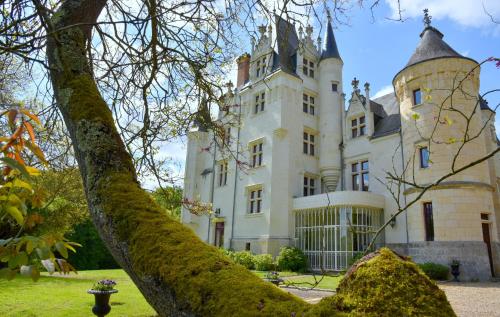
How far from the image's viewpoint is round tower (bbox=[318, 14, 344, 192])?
23062 millimetres

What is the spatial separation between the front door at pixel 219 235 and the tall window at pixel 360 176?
9360mm

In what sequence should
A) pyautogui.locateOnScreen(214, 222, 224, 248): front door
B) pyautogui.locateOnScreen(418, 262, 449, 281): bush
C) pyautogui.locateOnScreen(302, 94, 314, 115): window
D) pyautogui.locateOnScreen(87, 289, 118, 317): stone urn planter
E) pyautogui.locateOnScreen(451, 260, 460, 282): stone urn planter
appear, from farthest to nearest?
pyautogui.locateOnScreen(214, 222, 224, 248): front door, pyautogui.locateOnScreen(302, 94, 314, 115): window, pyautogui.locateOnScreen(451, 260, 460, 282): stone urn planter, pyautogui.locateOnScreen(418, 262, 449, 281): bush, pyautogui.locateOnScreen(87, 289, 118, 317): stone urn planter

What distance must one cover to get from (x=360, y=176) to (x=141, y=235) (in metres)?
21.1

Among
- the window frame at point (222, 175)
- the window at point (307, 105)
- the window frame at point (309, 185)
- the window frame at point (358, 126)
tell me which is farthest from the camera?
the window frame at point (222, 175)

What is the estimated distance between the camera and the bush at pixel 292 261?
19641 millimetres

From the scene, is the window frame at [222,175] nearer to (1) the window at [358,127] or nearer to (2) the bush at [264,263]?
(2) the bush at [264,263]

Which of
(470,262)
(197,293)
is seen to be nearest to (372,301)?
(197,293)

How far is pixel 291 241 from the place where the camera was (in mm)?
21469

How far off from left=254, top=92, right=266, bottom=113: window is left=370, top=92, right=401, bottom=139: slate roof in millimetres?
6702

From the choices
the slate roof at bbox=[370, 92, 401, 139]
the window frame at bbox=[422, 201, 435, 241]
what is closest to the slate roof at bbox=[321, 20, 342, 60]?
the slate roof at bbox=[370, 92, 401, 139]

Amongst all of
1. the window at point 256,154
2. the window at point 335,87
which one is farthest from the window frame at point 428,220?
the window at point 335,87

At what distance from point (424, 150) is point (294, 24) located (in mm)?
15927

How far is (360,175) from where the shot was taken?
71.7 feet

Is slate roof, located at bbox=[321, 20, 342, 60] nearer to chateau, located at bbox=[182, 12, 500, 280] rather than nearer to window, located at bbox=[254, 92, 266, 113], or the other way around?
chateau, located at bbox=[182, 12, 500, 280]
